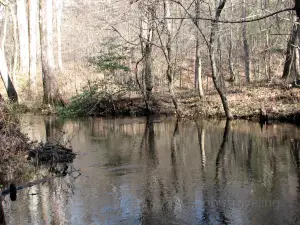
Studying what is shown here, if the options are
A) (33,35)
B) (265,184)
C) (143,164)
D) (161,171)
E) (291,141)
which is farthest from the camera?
(33,35)

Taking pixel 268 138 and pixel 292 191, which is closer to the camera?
pixel 292 191

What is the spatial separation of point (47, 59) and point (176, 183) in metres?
19.0

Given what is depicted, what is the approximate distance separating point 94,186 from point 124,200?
53.6 inches

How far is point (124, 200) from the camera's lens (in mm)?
8883

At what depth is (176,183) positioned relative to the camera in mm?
10062

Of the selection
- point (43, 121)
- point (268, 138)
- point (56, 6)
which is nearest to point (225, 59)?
point (56, 6)

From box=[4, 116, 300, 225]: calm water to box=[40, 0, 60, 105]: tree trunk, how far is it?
969 centimetres

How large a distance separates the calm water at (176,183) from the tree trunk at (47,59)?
31.8ft

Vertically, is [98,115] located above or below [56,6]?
below

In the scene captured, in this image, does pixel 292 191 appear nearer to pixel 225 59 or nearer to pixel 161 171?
pixel 161 171

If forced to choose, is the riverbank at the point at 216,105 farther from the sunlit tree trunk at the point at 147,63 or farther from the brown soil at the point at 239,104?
the sunlit tree trunk at the point at 147,63

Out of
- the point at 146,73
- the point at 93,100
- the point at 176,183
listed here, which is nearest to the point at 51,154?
the point at 176,183

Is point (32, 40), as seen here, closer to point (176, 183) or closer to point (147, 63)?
point (147, 63)

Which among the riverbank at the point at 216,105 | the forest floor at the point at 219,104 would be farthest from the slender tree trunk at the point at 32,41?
the riverbank at the point at 216,105
